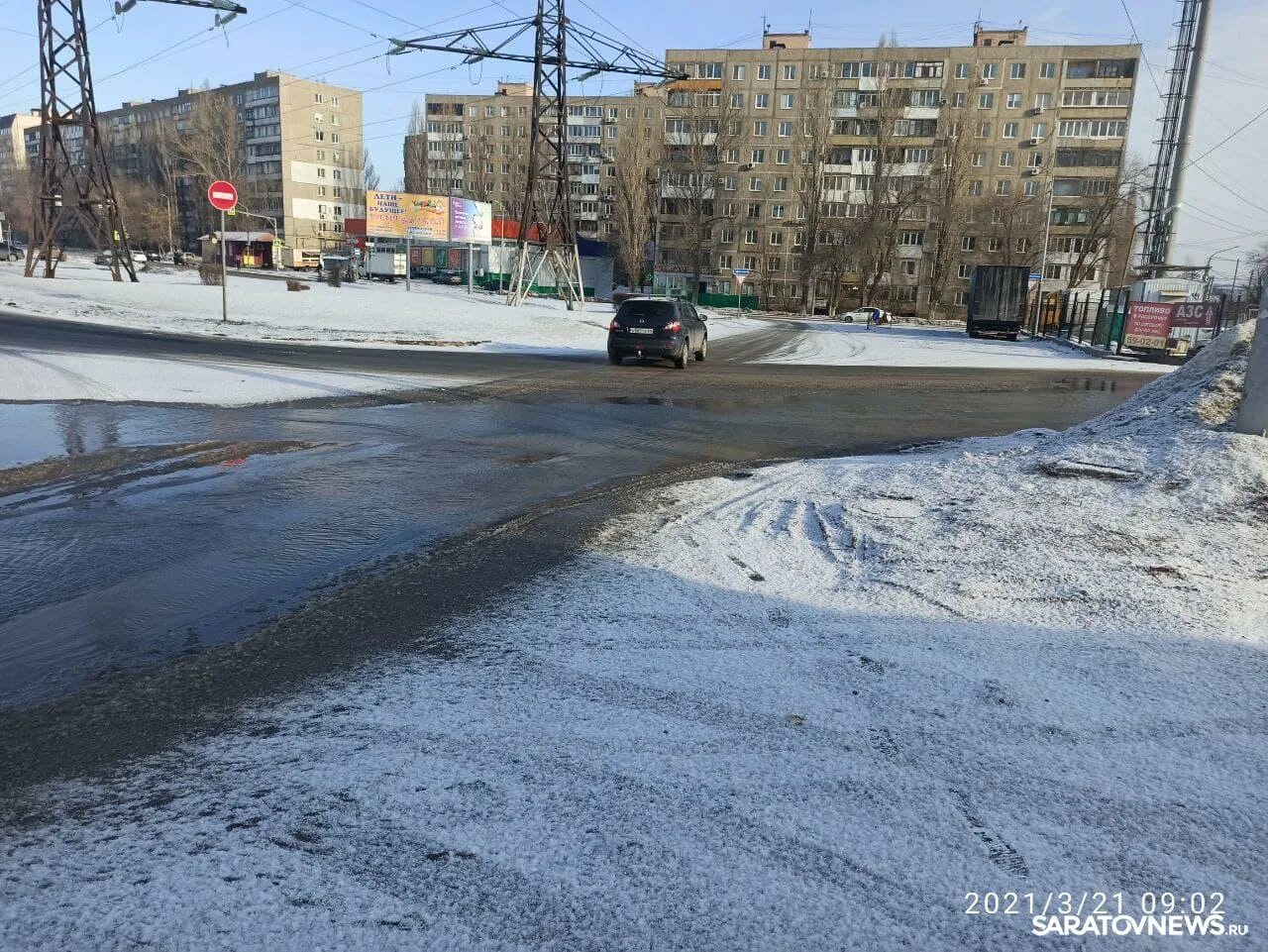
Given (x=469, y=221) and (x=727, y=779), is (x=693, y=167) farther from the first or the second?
(x=727, y=779)

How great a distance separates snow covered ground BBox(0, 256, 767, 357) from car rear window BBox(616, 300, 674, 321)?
158 inches

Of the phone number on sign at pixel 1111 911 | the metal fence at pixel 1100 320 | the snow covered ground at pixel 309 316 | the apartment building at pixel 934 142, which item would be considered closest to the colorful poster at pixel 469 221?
the snow covered ground at pixel 309 316

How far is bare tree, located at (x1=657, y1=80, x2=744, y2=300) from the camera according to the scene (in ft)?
241

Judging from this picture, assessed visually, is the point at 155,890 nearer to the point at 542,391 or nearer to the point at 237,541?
the point at 237,541

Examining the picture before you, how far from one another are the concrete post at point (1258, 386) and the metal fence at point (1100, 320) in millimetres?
14048

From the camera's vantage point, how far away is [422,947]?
81.8 inches

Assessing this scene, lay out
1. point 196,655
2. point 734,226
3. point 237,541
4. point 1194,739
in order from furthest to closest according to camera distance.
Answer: point 734,226
point 237,541
point 196,655
point 1194,739

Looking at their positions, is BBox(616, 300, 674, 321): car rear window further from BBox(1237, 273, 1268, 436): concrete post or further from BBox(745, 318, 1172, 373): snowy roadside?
BBox(1237, 273, 1268, 436): concrete post

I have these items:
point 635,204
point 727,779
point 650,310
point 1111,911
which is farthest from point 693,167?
point 1111,911

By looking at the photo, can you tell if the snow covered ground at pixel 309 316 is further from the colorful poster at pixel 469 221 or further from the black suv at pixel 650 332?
the colorful poster at pixel 469 221

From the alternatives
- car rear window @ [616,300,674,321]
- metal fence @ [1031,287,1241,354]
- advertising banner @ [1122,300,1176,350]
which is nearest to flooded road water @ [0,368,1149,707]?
car rear window @ [616,300,674,321]

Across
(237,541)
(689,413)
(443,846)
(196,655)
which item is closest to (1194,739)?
(443,846)

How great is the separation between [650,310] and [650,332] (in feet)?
1.98

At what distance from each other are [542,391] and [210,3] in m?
22.6
